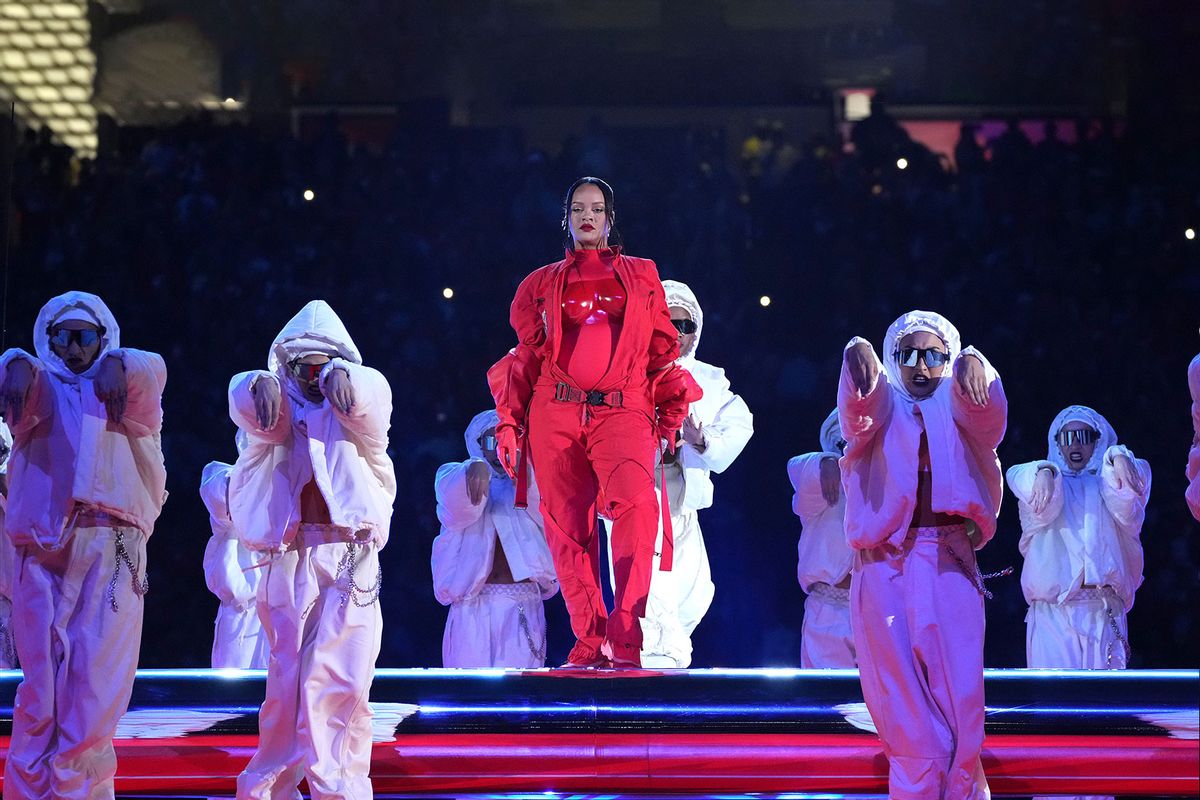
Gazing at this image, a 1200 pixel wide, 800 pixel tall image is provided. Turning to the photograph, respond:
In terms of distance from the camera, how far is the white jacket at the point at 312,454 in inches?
165

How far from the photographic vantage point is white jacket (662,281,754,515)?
5.69 m

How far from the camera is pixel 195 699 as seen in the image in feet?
13.8

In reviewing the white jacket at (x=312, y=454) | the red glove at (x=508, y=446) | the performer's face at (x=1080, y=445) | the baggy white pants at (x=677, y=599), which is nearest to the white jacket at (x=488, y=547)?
the baggy white pants at (x=677, y=599)

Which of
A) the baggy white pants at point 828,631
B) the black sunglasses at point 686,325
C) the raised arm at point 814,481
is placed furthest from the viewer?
the baggy white pants at point 828,631

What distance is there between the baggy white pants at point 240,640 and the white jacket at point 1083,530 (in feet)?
13.1

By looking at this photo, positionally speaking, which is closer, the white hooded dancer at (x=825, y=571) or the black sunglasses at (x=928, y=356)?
the black sunglasses at (x=928, y=356)

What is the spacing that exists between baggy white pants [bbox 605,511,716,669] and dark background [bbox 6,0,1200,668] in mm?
2538

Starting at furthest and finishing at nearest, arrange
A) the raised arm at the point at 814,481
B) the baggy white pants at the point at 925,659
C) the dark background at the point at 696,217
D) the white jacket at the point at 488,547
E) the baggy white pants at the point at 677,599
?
the dark background at the point at 696,217, the white jacket at the point at 488,547, the raised arm at the point at 814,481, the baggy white pants at the point at 677,599, the baggy white pants at the point at 925,659

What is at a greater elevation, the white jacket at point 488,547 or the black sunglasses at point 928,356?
the black sunglasses at point 928,356

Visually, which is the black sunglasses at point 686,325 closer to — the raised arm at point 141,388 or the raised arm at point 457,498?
the raised arm at point 457,498

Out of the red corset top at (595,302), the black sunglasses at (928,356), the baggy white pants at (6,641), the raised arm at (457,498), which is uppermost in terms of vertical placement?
the red corset top at (595,302)

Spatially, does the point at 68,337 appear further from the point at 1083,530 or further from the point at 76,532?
the point at 1083,530

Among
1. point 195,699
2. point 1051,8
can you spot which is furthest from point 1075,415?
point 195,699

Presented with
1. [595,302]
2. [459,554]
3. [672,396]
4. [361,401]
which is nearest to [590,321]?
[595,302]
